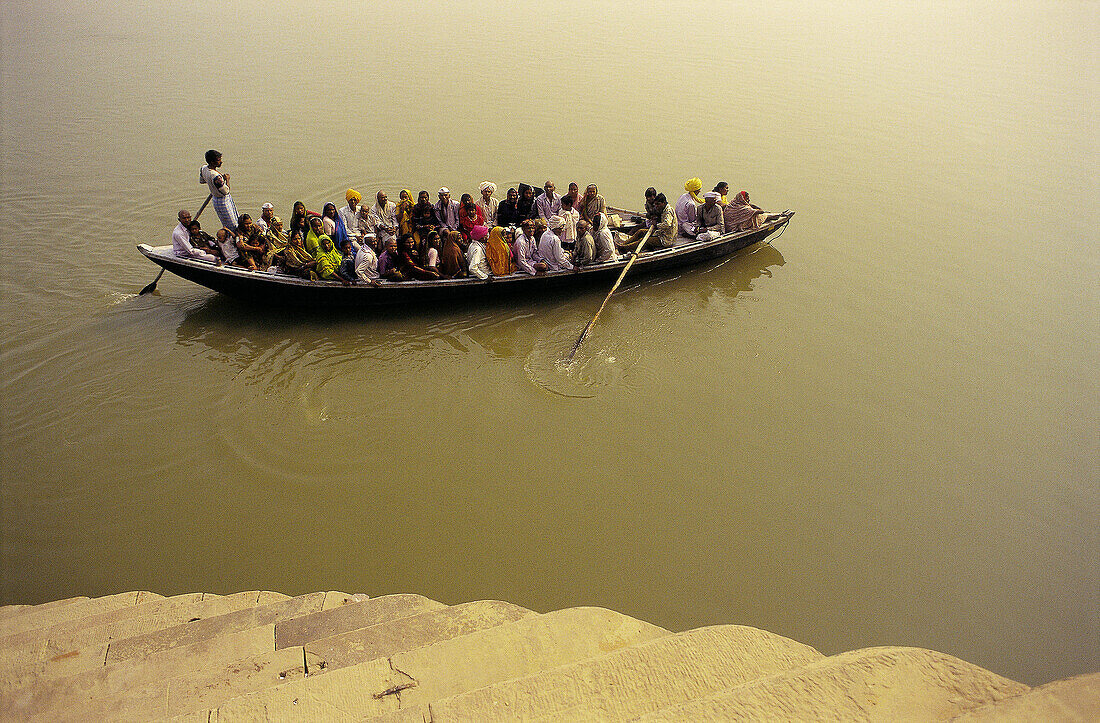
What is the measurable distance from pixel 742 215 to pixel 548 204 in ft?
9.68

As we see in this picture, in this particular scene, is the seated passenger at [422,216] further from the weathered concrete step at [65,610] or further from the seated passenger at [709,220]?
the weathered concrete step at [65,610]

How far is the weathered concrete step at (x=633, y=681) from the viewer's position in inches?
106

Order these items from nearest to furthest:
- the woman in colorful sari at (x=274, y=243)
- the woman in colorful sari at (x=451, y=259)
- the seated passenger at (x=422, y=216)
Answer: the woman in colorful sari at (x=274, y=243) < the woman in colorful sari at (x=451, y=259) < the seated passenger at (x=422, y=216)

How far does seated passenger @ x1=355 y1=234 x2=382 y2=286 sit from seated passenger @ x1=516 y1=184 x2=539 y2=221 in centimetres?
248

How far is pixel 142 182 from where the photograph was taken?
11562 millimetres

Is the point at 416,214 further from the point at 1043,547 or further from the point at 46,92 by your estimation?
the point at 46,92

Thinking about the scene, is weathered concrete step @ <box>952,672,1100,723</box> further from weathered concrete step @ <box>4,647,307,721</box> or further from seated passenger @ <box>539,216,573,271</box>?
seated passenger @ <box>539,216,573,271</box>

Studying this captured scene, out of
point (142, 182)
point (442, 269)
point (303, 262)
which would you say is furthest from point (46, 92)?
point (442, 269)

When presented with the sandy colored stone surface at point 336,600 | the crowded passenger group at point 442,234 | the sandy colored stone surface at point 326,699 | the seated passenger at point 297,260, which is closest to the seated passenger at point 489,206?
the crowded passenger group at point 442,234

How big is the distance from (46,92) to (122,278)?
11.9 m

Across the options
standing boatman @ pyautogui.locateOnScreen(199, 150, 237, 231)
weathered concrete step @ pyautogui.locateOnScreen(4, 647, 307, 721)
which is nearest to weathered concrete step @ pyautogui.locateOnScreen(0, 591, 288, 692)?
weathered concrete step @ pyautogui.locateOnScreen(4, 647, 307, 721)

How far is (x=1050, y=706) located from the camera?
2459 mm

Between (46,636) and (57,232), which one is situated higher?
(57,232)

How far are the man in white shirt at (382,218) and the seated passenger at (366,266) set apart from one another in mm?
780
